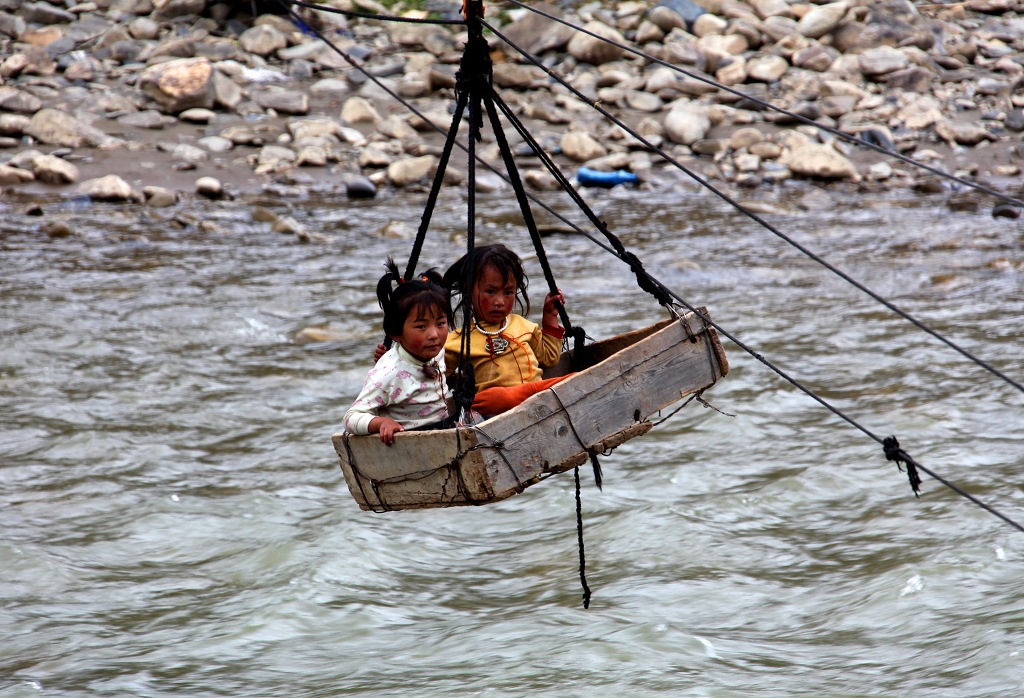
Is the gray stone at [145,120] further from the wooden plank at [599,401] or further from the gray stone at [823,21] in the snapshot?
the wooden plank at [599,401]

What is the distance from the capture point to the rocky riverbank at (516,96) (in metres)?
13.9

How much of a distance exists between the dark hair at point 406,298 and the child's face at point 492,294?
6.9 inches

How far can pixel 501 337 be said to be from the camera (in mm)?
4168

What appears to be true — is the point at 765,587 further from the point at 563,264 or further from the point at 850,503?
the point at 563,264

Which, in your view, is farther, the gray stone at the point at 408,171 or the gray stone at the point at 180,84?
the gray stone at the point at 180,84

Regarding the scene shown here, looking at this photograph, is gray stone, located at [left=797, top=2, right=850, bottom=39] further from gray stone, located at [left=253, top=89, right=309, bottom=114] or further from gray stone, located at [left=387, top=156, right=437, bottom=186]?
gray stone, located at [left=253, top=89, right=309, bottom=114]

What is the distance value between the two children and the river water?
143cm

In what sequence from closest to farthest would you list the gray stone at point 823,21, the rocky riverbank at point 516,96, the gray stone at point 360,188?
the gray stone at point 360,188 → the rocky riverbank at point 516,96 → the gray stone at point 823,21

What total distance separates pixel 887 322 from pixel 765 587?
15.4 ft

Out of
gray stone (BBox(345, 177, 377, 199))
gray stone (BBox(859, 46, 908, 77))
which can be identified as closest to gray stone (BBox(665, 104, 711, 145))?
gray stone (BBox(859, 46, 908, 77))

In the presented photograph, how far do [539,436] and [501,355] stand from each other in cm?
60

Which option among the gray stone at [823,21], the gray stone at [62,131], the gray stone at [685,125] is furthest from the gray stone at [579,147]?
the gray stone at [62,131]

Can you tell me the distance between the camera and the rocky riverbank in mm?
13945

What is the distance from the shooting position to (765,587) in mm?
5852
